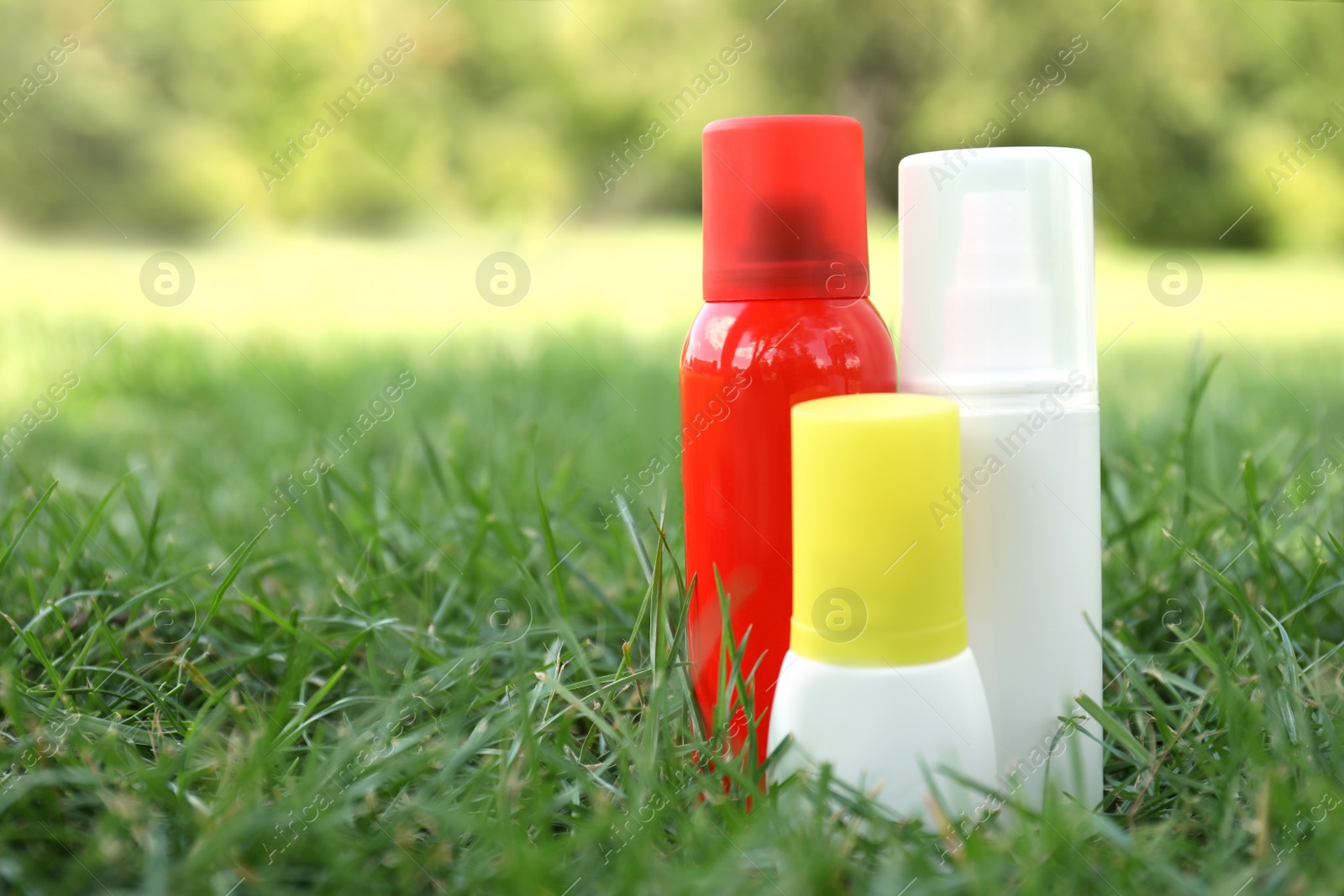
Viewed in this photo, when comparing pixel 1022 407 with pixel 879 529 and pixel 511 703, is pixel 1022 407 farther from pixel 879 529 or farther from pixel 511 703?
pixel 511 703

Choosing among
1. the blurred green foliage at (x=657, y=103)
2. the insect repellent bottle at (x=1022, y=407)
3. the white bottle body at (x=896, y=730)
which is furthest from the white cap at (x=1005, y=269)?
the blurred green foliage at (x=657, y=103)

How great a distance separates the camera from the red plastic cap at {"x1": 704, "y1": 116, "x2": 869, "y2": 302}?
0.84 metres

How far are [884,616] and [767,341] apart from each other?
0.74 feet

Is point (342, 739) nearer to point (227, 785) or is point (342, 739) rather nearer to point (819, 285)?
point (227, 785)

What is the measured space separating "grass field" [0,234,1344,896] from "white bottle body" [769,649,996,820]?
3 centimetres

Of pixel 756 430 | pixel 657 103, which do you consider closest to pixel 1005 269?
pixel 756 430

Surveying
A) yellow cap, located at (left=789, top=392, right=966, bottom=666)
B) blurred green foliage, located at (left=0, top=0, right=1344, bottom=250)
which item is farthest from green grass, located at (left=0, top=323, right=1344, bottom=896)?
blurred green foliage, located at (left=0, top=0, right=1344, bottom=250)

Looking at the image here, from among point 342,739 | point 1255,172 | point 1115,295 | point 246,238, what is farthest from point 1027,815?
point 1255,172

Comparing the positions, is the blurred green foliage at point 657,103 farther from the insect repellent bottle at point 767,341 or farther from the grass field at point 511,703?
the insect repellent bottle at point 767,341

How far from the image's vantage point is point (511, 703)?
89 centimetres

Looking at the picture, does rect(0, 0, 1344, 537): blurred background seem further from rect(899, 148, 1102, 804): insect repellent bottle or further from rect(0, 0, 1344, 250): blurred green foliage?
rect(899, 148, 1102, 804): insect repellent bottle

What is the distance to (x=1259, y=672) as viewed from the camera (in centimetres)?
80

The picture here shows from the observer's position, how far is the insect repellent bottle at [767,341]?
0.82m

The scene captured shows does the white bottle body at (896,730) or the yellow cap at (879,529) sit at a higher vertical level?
the yellow cap at (879,529)
